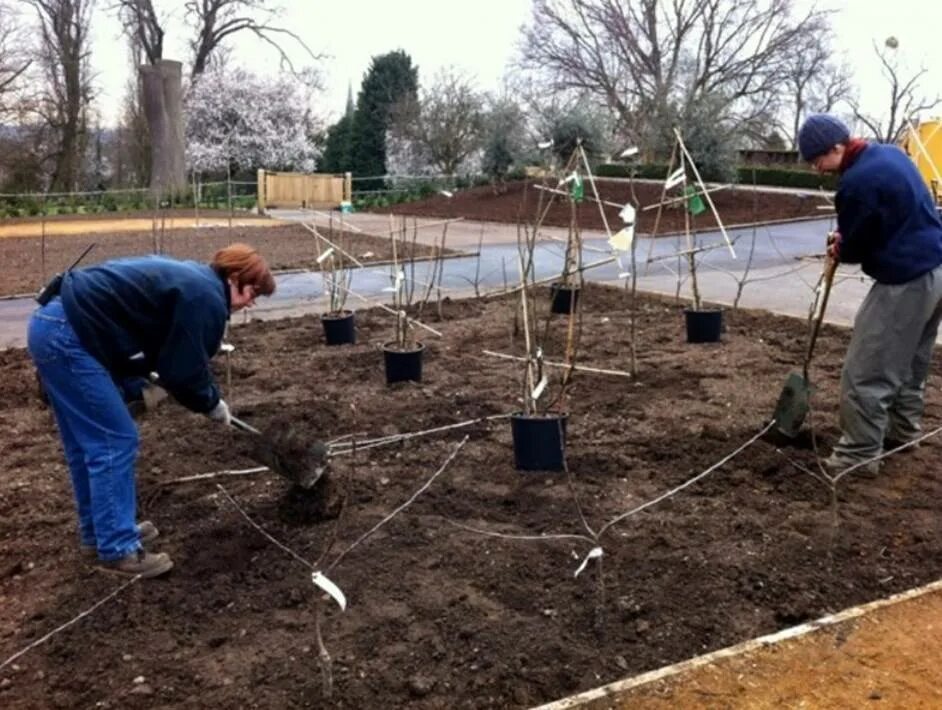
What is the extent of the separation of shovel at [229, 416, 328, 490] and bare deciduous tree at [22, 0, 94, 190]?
26469mm

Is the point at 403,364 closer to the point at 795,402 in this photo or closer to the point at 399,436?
the point at 399,436

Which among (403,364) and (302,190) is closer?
(403,364)

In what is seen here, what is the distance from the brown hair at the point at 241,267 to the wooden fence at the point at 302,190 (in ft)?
67.7

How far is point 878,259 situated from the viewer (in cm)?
403

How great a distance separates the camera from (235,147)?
32.8 m

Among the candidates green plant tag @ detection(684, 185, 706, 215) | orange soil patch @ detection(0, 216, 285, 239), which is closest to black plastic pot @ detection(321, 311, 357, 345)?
green plant tag @ detection(684, 185, 706, 215)

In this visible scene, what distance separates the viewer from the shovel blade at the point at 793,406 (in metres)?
4.43

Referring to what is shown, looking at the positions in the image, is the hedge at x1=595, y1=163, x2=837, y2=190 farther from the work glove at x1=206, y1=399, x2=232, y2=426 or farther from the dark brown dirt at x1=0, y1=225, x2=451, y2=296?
the work glove at x1=206, y1=399, x2=232, y2=426

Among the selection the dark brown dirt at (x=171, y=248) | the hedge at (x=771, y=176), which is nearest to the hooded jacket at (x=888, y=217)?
the dark brown dirt at (x=171, y=248)

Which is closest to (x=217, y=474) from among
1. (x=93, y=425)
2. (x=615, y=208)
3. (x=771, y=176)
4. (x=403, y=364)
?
(x=93, y=425)

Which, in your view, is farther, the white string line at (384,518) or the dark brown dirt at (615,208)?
the dark brown dirt at (615,208)

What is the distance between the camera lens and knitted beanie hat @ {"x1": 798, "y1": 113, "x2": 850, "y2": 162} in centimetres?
401

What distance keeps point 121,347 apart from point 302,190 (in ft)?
71.5

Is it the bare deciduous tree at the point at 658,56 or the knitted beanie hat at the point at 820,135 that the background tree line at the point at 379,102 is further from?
the knitted beanie hat at the point at 820,135
